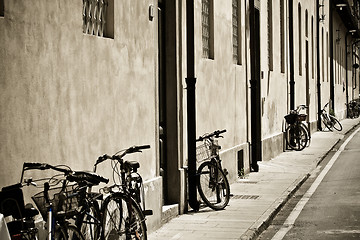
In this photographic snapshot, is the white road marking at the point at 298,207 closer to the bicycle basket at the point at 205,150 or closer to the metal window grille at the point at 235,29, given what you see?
the bicycle basket at the point at 205,150

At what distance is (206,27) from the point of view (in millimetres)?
14406

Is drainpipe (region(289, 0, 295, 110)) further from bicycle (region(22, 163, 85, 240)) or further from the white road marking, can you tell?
bicycle (region(22, 163, 85, 240))

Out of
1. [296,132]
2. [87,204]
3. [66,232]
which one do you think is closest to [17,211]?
[66,232]

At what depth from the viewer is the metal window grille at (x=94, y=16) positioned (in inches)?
333

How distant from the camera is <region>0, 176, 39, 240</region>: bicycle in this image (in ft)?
18.3

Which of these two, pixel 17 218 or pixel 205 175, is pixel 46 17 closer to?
pixel 17 218

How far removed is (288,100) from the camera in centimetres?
2627

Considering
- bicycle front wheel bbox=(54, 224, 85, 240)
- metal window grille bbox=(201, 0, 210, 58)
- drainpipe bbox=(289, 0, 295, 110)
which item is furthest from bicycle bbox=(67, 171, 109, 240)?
drainpipe bbox=(289, 0, 295, 110)

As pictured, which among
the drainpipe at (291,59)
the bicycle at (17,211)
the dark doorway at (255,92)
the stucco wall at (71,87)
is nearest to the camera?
the bicycle at (17,211)

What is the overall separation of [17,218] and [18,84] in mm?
1332

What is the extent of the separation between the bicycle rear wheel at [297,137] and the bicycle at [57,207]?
713 inches

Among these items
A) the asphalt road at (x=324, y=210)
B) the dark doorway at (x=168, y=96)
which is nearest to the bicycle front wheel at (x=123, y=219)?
the asphalt road at (x=324, y=210)

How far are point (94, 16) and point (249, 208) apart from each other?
14.8ft

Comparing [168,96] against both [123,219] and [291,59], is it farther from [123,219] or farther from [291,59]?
[291,59]
